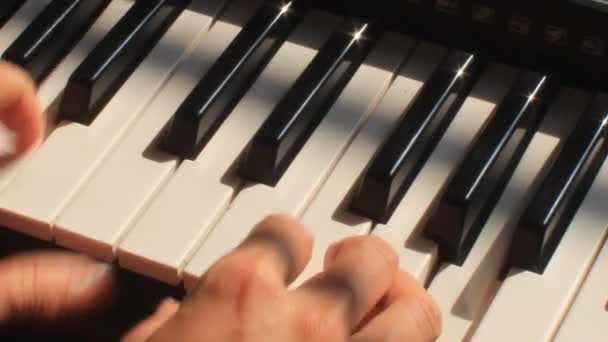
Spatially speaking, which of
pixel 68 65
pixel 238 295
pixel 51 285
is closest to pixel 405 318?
pixel 238 295

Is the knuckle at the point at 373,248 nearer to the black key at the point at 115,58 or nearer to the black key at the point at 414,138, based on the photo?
the black key at the point at 414,138

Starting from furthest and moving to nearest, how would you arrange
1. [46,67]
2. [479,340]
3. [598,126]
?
[46,67] → [598,126] → [479,340]

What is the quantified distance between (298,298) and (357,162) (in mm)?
270

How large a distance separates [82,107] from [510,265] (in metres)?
0.44

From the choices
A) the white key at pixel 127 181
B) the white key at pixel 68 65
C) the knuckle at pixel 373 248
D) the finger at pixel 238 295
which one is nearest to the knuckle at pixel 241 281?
the finger at pixel 238 295

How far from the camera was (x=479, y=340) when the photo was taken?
39.2 inches

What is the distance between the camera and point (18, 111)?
98 centimetres

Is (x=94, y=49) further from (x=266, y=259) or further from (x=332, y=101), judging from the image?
(x=266, y=259)

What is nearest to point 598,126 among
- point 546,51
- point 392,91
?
point 546,51

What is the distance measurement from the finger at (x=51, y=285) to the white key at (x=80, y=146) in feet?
0.19

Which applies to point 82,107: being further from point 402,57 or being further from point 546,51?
point 546,51

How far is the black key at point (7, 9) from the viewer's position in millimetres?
1295

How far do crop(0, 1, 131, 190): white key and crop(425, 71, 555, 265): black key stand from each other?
39 centimetres

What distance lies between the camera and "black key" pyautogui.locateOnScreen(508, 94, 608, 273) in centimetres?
105
